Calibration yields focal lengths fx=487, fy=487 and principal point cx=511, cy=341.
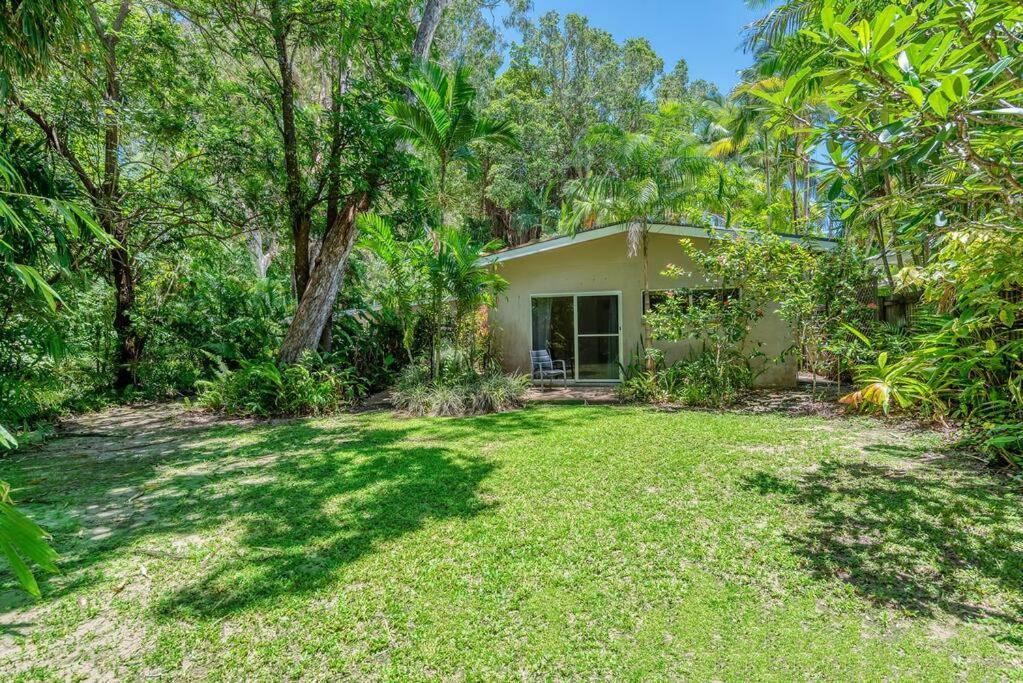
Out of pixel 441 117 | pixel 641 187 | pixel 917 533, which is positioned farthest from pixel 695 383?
pixel 441 117

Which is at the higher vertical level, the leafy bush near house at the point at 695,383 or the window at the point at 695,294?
the window at the point at 695,294

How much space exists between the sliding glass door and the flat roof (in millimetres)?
1186

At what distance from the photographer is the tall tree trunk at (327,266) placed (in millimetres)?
9336

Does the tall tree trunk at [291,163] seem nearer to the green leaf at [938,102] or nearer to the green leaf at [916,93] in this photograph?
the green leaf at [916,93]

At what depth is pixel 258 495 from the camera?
4562 millimetres

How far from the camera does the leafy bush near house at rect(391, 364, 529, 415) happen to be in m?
8.48

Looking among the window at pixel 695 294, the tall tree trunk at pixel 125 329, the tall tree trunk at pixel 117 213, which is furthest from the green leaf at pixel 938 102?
the tall tree trunk at pixel 125 329

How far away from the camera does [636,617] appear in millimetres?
2613

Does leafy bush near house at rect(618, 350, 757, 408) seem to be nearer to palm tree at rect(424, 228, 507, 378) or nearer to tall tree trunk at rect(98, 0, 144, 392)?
palm tree at rect(424, 228, 507, 378)

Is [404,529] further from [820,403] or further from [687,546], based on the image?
[820,403]

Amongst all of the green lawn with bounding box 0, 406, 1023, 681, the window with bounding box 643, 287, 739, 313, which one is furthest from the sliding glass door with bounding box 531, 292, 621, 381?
the green lawn with bounding box 0, 406, 1023, 681

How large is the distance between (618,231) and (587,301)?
1830 millimetres

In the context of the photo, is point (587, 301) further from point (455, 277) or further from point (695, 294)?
point (455, 277)

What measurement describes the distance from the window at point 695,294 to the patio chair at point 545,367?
2348 millimetres
